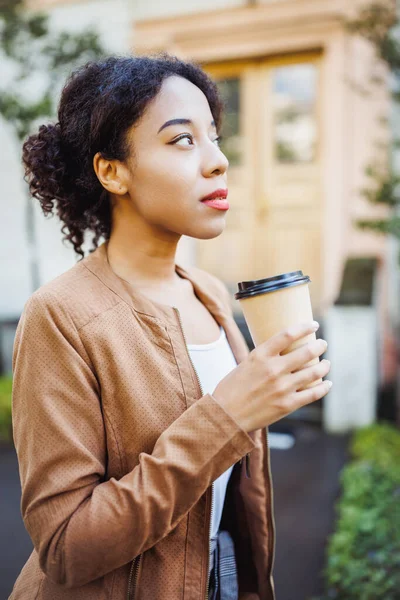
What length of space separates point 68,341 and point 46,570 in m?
0.45

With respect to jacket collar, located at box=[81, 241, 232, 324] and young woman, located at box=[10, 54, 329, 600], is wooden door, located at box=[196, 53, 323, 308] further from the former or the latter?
jacket collar, located at box=[81, 241, 232, 324]

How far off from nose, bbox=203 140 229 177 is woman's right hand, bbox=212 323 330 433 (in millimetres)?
415

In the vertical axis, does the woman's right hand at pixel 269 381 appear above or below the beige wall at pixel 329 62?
below

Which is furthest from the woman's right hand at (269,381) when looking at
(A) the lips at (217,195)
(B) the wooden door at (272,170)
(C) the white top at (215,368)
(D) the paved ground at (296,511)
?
(B) the wooden door at (272,170)

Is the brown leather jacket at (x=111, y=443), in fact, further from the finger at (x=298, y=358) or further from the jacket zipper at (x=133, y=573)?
the finger at (x=298, y=358)

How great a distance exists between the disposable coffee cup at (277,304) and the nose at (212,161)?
0.96ft

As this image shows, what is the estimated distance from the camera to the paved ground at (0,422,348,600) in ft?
9.91

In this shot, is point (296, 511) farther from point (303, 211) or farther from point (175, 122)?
point (303, 211)

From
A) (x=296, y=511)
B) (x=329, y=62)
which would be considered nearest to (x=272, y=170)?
(x=329, y=62)

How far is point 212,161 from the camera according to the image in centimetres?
118

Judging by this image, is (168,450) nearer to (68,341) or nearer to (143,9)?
(68,341)

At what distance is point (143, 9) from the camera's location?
6387 mm

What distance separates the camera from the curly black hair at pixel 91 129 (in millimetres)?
1178

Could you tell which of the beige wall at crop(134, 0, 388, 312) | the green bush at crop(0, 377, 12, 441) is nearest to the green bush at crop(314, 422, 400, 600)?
the beige wall at crop(134, 0, 388, 312)
